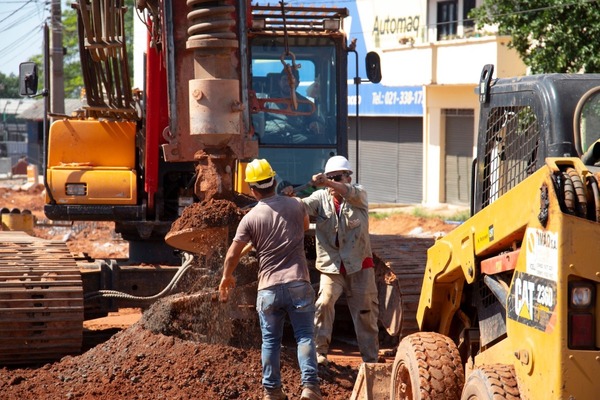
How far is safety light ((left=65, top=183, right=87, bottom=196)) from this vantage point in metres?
9.70

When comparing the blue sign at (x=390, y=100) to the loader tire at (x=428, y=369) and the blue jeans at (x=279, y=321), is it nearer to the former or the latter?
the blue jeans at (x=279, y=321)

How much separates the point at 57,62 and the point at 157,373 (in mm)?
16387

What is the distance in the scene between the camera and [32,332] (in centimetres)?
839

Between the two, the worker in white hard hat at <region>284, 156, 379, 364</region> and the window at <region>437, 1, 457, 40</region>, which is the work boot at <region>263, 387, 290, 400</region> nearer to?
the worker in white hard hat at <region>284, 156, 379, 364</region>

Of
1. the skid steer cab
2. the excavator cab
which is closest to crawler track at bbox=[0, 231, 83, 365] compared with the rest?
the excavator cab

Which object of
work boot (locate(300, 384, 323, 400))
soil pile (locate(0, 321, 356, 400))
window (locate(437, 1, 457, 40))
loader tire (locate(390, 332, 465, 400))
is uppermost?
window (locate(437, 1, 457, 40))

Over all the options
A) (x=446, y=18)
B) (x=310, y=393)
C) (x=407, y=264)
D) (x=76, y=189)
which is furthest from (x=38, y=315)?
(x=446, y=18)

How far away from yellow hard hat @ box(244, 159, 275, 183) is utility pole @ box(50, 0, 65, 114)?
1362cm

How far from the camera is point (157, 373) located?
25.3 feet

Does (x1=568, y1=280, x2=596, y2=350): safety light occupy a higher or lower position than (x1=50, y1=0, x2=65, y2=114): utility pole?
lower

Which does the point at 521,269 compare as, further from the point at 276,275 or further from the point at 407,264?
the point at 407,264

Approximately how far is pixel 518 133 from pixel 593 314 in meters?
1.53

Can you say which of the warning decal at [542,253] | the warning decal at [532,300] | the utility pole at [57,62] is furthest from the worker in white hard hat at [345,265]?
the utility pole at [57,62]

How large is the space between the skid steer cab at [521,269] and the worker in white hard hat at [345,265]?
178 centimetres
